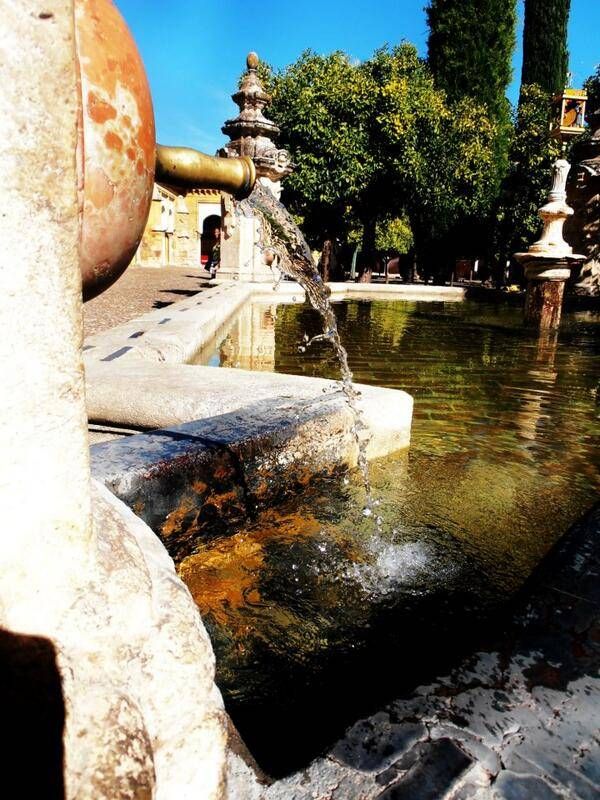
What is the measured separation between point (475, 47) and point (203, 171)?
81.4ft

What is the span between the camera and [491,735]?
0.87 meters

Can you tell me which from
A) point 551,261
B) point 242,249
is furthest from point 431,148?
point 551,261

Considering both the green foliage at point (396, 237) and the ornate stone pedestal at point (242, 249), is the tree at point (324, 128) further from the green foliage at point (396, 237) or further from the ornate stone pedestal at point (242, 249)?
the green foliage at point (396, 237)

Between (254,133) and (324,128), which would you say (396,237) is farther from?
(254,133)

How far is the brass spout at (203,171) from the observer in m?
1.02

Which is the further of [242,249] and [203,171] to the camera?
[242,249]

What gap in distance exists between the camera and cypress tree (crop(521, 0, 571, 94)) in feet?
77.3

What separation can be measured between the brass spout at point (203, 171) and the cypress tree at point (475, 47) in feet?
78.8

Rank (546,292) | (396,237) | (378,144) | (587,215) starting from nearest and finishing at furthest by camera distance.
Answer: (546,292)
(587,215)
(378,144)
(396,237)

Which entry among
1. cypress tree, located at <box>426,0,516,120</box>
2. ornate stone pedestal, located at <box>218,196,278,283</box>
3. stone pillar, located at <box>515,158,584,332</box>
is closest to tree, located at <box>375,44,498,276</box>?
cypress tree, located at <box>426,0,516,120</box>

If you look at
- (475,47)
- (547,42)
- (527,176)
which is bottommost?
(527,176)

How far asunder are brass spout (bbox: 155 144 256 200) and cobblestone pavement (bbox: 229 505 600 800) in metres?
0.91

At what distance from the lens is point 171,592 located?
3.09 ft

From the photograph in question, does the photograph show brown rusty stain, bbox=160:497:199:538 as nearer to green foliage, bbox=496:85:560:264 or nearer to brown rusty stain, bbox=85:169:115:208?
brown rusty stain, bbox=85:169:115:208
